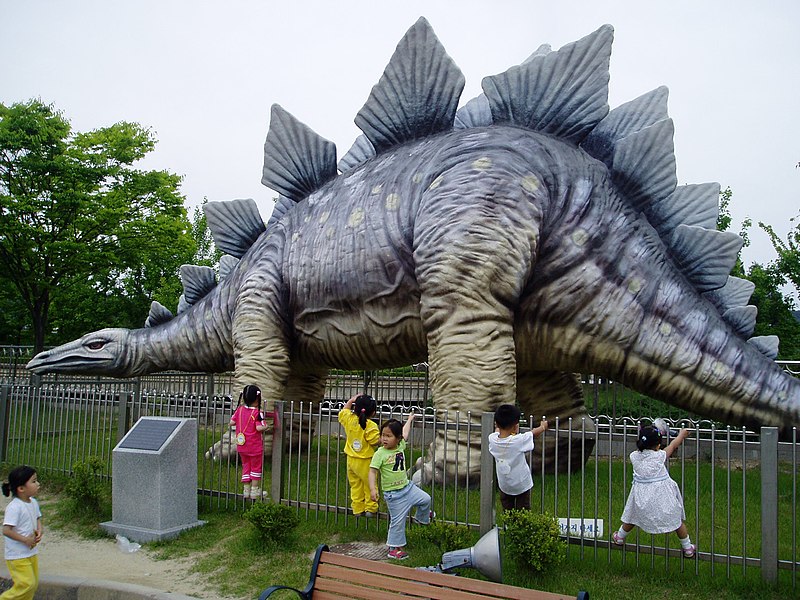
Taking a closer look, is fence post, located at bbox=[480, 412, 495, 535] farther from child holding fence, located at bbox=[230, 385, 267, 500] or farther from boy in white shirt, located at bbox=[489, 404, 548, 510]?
child holding fence, located at bbox=[230, 385, 267, 500]

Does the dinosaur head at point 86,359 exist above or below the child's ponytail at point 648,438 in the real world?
above

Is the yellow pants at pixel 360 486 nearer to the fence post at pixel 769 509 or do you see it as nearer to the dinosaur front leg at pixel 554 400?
the fence post at pixel 769 509

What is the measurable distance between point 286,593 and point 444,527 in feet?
3.14

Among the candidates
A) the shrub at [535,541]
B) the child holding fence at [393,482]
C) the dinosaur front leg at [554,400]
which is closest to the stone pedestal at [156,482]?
the child holding fence at [393,482]

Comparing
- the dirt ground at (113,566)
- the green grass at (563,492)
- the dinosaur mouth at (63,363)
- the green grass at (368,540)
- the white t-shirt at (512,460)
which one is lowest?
the dirt ground at (113,566)

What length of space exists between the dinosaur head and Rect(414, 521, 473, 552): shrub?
5067mm

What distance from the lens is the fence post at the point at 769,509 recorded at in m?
3.63

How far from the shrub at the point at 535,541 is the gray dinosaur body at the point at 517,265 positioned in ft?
2.91

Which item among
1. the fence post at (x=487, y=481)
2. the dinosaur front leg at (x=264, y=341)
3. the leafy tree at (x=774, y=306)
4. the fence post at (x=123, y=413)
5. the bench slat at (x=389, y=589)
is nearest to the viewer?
the bench slat at (x=389, y=589)

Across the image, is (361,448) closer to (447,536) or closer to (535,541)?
(447,536)

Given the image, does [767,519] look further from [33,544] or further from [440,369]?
[33,544]

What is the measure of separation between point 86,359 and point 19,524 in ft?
15.2

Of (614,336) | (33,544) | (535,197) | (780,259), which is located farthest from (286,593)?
(780,259)

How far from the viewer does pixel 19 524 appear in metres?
3.61
